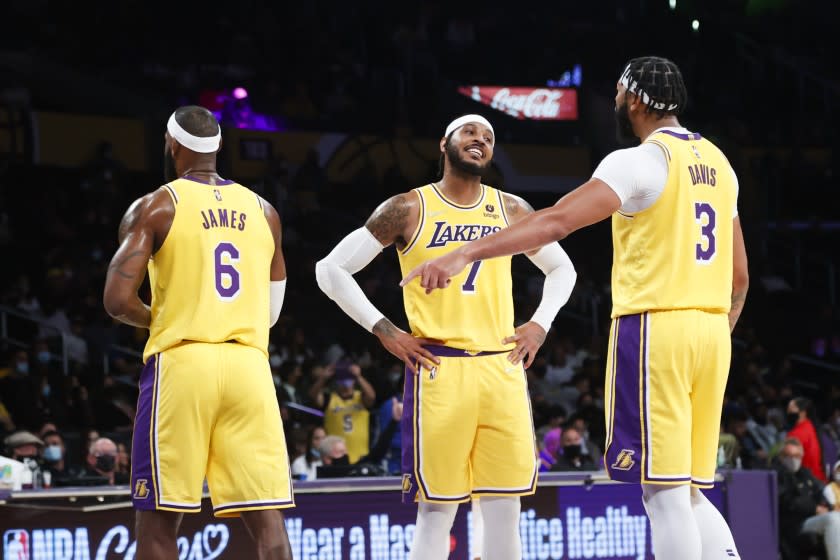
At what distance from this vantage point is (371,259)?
646cm

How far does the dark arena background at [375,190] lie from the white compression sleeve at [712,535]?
4158 millimetres

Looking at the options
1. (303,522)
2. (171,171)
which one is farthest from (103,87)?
(171,171)

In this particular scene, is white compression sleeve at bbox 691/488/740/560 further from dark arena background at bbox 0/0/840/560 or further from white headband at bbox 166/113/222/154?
dark arena background at bbox 0/0/840/560

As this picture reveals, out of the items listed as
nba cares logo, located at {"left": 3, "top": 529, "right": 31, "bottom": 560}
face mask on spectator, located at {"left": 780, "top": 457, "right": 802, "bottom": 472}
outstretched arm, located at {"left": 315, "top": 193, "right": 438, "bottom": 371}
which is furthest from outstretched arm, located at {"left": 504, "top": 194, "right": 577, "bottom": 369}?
face mask on spectator, located at {"left": 780, "top": 457, "right": 802, "bottom": 472}

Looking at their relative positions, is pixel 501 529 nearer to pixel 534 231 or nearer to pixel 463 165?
pixel 463 165

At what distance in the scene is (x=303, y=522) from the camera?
8.80 metres

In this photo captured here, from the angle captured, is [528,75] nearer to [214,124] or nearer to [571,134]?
[571,134]

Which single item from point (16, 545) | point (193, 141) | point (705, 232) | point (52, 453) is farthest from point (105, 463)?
point (705, 232)

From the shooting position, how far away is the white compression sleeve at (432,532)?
6027 millimetres

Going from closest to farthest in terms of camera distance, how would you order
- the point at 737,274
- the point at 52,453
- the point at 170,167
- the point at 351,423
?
the point at 737,274 → the point at 170,167 → the point at 52,453 → the point at 351,423

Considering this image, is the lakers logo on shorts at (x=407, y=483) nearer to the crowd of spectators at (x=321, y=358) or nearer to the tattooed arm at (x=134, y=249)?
the tattooed arm at (x=134, y=249)

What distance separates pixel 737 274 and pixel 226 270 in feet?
7.29

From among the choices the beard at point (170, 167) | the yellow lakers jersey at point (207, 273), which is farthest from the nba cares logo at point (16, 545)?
the beard at point (170, 167)

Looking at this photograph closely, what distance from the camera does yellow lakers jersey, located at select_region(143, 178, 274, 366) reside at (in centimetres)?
540
